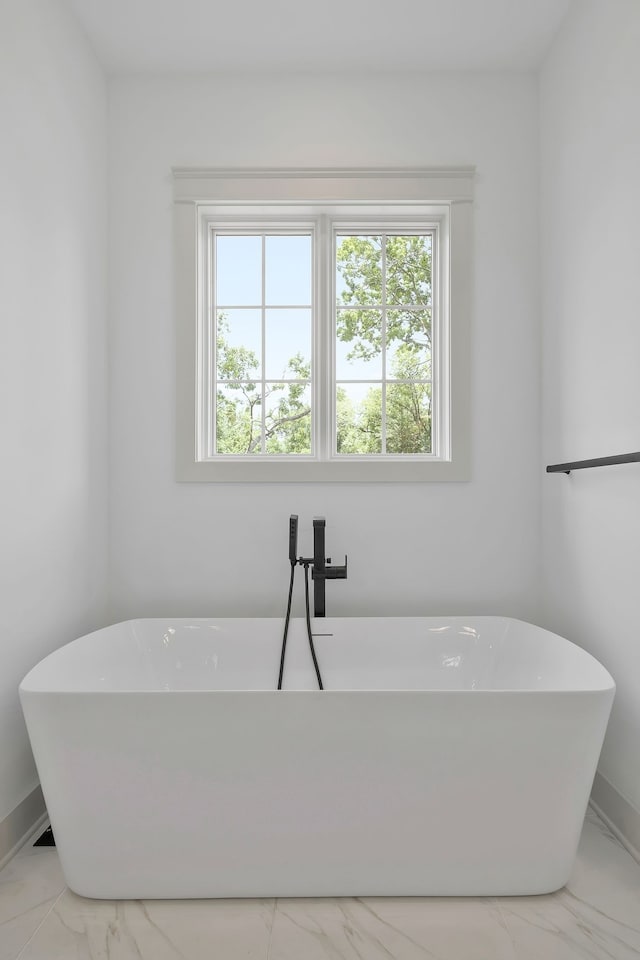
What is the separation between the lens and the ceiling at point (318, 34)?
7.72 ft

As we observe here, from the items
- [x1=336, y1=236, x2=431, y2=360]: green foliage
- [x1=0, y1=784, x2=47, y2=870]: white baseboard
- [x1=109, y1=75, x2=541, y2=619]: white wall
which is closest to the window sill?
[x1=109, y1=75, x2=541, y2=619]: white wall

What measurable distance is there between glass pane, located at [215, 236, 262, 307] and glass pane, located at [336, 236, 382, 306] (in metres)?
0.37

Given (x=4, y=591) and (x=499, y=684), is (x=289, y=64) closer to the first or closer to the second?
(x=4, y=591)

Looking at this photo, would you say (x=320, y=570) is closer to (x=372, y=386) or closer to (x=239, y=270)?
(x=372, y=386)

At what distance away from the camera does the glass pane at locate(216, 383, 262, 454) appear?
2.91 metres

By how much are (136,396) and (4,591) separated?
3.55ft

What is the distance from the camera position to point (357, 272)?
291 centimetres

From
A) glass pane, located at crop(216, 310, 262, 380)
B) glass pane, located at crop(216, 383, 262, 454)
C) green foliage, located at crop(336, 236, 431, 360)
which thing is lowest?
glass pane, located at crop(216, 383, 262, 454)

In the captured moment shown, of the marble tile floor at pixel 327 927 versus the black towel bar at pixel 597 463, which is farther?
the black towel bar at pixel 597 463

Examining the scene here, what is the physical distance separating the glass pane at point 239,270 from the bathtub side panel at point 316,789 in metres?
1.90

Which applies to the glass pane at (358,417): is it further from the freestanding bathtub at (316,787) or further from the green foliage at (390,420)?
the freestanding bathtub at (316,787)

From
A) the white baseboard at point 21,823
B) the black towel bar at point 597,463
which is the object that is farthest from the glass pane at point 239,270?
the white baseboard at point 21,823

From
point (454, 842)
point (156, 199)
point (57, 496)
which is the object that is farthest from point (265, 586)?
point (156, 199)

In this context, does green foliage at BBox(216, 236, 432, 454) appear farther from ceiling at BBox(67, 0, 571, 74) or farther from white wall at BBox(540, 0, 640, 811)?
ceiling at BBox(67, 0, 571, 74)
